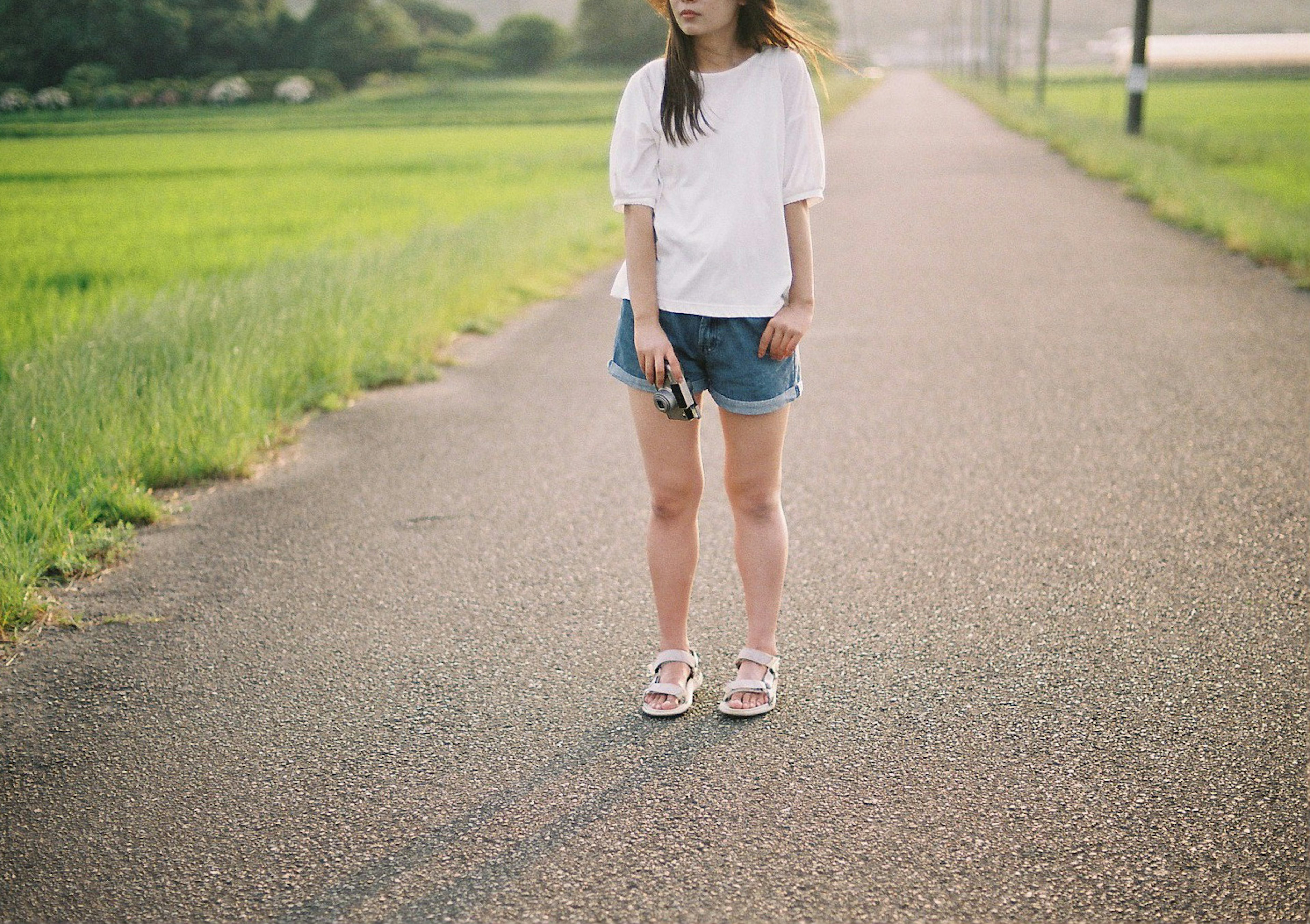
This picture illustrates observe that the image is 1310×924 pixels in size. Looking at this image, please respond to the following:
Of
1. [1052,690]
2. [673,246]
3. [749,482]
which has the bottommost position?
[1052,690]

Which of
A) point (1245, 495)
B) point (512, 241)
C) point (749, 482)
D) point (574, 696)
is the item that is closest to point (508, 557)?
point (574, 696)

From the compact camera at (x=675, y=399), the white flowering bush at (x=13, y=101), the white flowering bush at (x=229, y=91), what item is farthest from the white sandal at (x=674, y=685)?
the white flowering bush at (x=229, y=91)

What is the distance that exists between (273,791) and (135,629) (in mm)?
1104

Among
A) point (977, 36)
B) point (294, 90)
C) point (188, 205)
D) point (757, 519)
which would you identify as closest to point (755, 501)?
point (757, 519)

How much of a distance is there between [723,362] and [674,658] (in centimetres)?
80

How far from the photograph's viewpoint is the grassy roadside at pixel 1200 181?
364 inches

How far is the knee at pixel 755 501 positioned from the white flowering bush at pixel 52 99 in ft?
20.8

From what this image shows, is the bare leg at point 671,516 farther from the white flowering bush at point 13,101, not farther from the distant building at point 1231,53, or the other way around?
the distant building at point 1231,53

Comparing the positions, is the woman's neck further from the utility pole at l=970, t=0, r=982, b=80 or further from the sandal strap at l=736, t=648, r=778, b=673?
the utility pole at l=970, t=0, r=982, b=80

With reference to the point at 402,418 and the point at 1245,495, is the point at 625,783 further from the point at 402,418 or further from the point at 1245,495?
the point at 402,418

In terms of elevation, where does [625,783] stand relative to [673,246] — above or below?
below

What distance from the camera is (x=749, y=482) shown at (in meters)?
2.65

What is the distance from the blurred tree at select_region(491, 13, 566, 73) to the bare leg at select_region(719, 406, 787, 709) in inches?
2096

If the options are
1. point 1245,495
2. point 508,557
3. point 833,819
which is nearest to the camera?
point 833,819
